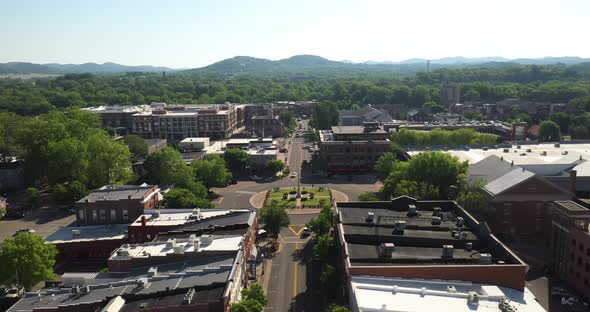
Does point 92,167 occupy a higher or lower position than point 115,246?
higher

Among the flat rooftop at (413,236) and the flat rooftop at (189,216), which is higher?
the flat rooftop at (413,236)

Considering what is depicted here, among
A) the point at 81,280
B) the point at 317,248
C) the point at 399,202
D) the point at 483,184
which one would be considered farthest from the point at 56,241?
the point at 483,184

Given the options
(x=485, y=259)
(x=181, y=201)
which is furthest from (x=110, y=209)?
(x=485, y=259)

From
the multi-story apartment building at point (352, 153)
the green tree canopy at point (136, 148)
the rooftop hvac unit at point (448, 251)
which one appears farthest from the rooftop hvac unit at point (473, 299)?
the green tree canopy at point (136, 148)

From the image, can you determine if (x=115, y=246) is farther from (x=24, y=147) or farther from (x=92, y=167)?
(x=24, y=147)

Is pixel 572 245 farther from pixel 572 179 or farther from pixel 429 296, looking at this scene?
pixel 429 296

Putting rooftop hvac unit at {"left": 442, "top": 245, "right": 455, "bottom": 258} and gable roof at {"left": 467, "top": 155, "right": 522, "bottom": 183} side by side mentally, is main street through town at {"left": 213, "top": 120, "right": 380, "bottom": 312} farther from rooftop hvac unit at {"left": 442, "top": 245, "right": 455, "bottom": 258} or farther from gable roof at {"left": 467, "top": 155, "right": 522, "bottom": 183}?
gable roof at {"left": 467, "top": 155, "right": 522, "bottom": 183}

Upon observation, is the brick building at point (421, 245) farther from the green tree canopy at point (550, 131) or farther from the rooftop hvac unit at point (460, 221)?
the green tree canopy at point (550, 131)
